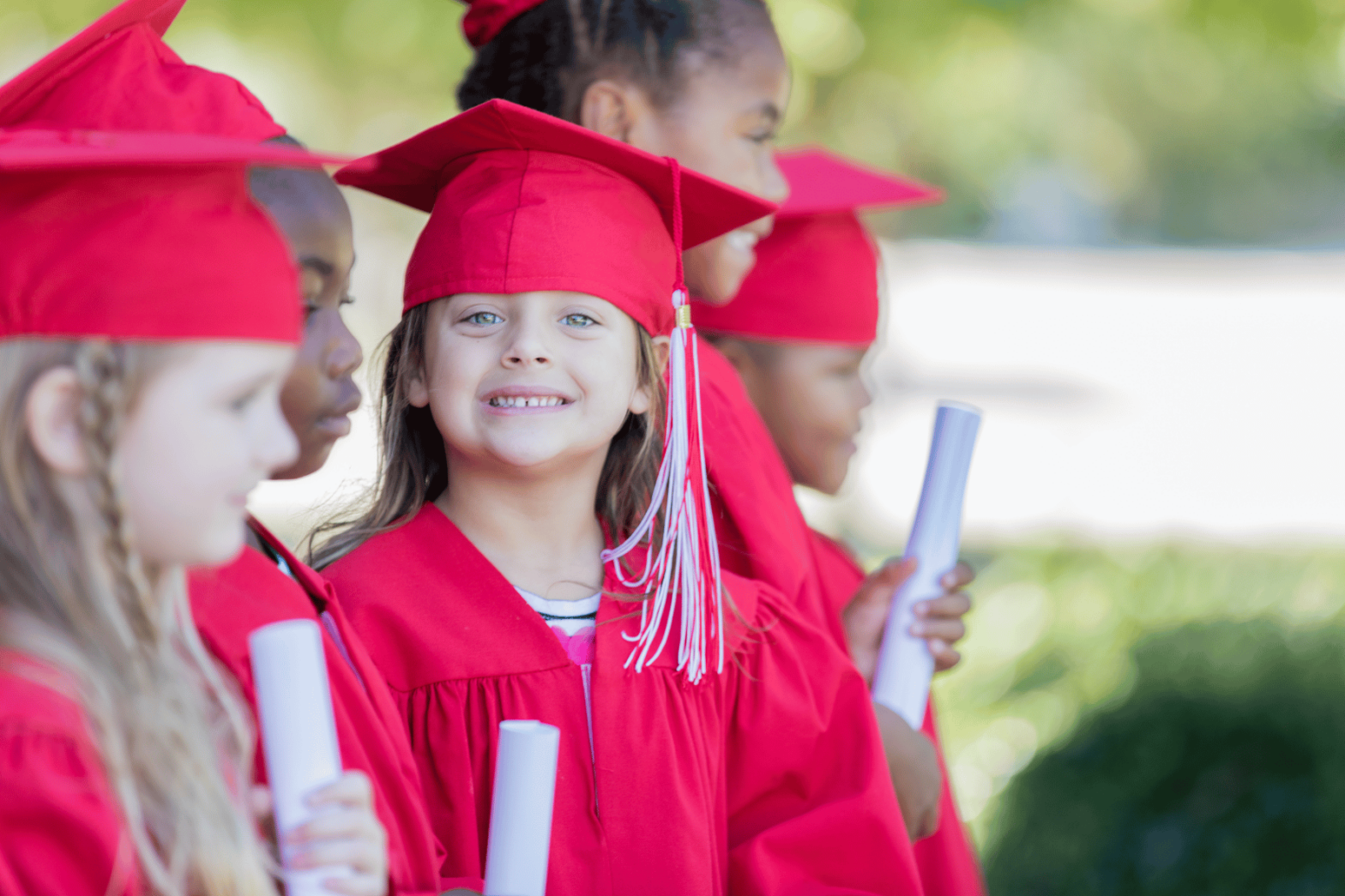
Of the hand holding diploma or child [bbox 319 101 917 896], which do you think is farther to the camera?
child [bbox 319 101 917 896]

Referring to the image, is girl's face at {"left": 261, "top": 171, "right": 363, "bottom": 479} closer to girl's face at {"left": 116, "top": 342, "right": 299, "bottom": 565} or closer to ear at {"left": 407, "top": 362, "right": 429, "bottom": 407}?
ear at {"left": 407, "top": 362, "right": 429, "bottom": 407}

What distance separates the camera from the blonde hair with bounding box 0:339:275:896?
1195mm

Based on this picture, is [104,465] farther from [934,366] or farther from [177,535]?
[934,366]

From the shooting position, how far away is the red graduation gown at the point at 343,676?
1416 millimetres

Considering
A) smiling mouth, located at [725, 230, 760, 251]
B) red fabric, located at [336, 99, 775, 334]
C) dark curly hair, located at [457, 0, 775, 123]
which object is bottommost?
red fabric, located at [336, 99, 775, 334]

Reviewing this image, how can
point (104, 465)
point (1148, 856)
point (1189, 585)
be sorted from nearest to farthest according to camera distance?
point (104, 465) < point (1148, 856) < point (1189, 585)

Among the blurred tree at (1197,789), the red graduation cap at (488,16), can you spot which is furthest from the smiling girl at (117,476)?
the blurred tree at (1197,789)

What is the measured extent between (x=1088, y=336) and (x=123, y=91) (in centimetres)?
845

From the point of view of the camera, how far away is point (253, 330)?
4.10ft

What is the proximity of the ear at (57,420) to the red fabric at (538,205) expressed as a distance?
2.16ft

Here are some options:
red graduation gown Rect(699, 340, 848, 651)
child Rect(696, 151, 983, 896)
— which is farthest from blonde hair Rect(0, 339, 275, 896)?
child Rect(696, 151, 983, 896)

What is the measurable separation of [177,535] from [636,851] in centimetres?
80

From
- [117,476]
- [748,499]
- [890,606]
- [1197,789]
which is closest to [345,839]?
[117,476]

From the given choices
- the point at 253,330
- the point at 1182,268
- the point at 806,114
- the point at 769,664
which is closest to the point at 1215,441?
the point at 1182,268
